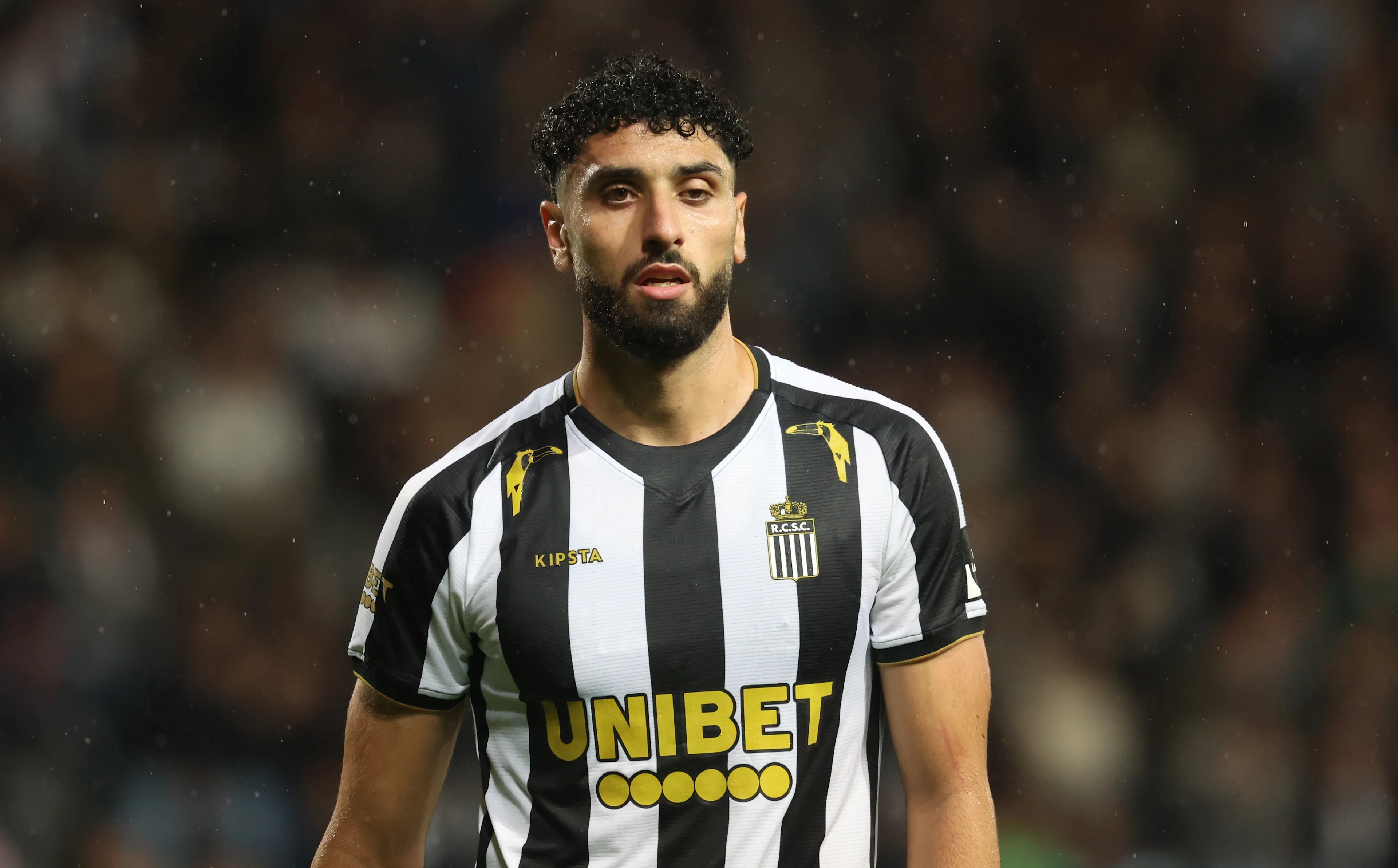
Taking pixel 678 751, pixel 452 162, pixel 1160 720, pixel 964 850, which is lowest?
pixel 1160 720

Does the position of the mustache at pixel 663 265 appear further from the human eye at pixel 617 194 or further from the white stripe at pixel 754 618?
the white stripe at pixel 754 618

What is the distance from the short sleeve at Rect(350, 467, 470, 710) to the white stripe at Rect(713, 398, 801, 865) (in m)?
0.35

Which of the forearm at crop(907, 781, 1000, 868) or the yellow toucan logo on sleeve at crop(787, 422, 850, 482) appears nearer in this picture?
the forearm at crop(907, 781, 1000, 868)

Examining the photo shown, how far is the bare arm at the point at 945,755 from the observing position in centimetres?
172

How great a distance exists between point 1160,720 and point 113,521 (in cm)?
290

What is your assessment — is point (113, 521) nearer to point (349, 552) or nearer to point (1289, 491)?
point (349, 552)

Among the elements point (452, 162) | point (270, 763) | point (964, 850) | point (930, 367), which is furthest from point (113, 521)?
point (964, 850)

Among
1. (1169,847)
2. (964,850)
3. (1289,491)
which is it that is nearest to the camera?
(964,850)

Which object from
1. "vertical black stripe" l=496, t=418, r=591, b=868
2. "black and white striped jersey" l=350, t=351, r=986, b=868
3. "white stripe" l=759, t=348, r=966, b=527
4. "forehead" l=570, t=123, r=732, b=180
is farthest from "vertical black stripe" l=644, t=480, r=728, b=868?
"forehead" l=570, t=123, r=732, b=180

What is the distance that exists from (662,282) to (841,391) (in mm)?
349

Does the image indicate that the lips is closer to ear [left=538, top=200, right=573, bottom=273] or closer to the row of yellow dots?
ear [left=538, top=200, right=573, bottom=273]

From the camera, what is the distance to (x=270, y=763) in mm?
3545

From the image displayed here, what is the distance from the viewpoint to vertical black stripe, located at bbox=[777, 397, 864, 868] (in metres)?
1.75

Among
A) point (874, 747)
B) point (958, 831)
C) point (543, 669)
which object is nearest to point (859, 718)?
point (874, 747)
